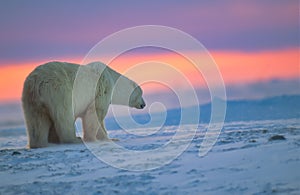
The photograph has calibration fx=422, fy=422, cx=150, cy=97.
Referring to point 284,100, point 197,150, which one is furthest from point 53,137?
point 284,100

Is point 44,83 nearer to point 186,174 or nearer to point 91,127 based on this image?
point 91,127

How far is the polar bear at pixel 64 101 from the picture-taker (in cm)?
1173

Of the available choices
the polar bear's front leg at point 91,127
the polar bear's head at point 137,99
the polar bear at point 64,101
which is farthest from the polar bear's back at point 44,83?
the polar bear's head at point 137,99

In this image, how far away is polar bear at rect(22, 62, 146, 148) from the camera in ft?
38.5

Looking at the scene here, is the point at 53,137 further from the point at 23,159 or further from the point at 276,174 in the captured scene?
the point at 276,174

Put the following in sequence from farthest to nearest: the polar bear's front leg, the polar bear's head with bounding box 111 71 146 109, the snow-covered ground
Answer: the polar bear's head with bounding box 111 71 146 109 < the polar bear's front leg < the snow-covered ground

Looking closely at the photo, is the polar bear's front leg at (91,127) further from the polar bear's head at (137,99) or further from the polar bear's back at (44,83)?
the polar bear's head at (137,99)

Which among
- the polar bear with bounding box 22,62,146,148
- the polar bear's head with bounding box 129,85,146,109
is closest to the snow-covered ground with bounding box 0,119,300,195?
the polar bear with bounding box 22,62,146,148

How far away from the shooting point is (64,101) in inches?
471

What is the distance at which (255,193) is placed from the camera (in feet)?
17.9

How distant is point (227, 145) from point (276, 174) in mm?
2672

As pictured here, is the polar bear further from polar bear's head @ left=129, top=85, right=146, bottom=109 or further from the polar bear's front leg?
polar bear's head @ left=129, top=85, right=146, bottom=109

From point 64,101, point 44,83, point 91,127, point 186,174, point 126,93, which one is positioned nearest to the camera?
point 186,174

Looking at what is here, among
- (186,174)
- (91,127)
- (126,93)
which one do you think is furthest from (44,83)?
(186,174)
